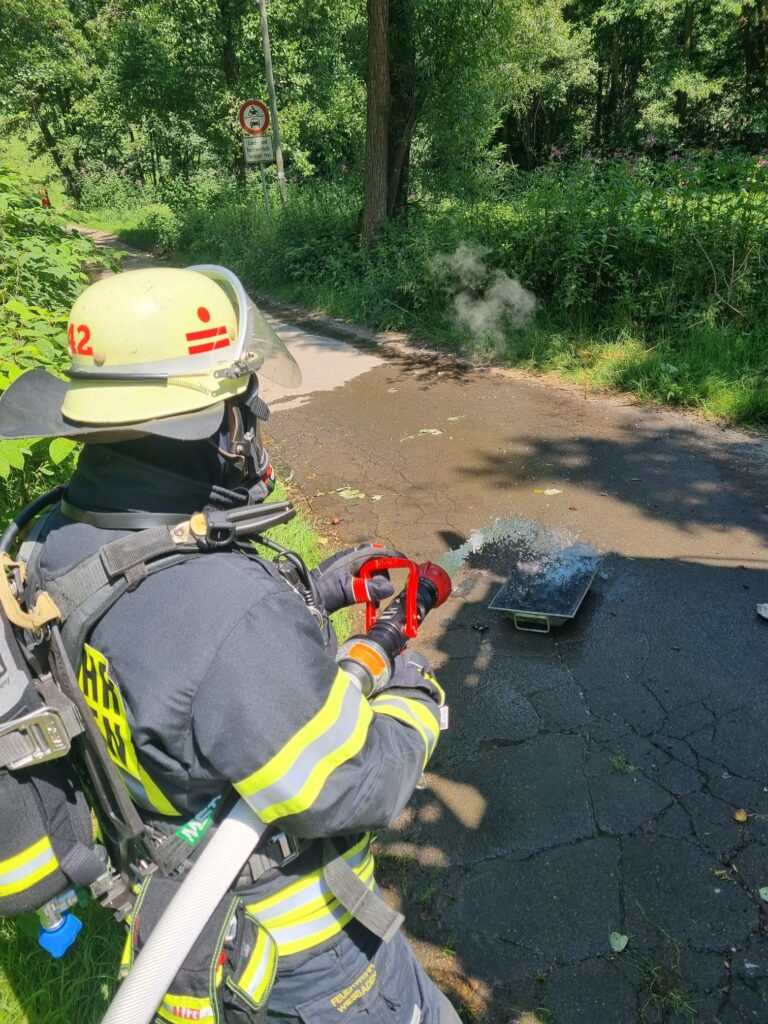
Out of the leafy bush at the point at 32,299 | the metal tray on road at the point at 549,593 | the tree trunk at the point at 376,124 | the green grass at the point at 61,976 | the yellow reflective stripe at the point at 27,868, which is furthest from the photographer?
the tree trunk at the point at 376,124

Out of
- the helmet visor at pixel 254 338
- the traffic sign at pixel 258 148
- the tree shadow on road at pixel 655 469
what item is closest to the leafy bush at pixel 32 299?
the helmet visor at pixel 254 338

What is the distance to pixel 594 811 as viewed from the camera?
2.86 m

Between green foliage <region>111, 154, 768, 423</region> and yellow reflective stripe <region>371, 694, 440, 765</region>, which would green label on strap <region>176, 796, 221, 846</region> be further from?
green foliage <region>111, 154, 768, 423</region>

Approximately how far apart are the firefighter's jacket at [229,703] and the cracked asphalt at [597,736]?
147 cm

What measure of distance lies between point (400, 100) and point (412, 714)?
37.9 feet

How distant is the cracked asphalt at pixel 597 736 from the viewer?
233cm

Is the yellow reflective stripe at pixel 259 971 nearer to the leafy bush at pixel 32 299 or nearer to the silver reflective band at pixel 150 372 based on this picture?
the silver reflective band at pixel 150 372

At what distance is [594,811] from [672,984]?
69 centimetres

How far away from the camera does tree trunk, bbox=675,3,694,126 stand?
2225 cm

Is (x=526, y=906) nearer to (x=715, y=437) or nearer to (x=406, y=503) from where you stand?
(x=406, y=503)

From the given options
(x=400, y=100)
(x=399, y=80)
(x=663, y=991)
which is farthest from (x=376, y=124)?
(x=663, y=991)

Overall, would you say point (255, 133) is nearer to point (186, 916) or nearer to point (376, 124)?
point (376, 124)

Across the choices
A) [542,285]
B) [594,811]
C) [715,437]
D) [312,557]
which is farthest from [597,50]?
[594,811]

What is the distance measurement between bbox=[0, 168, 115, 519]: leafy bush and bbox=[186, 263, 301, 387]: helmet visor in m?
0.92
